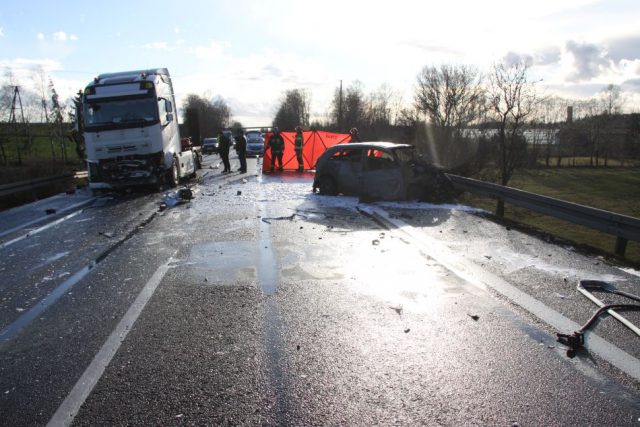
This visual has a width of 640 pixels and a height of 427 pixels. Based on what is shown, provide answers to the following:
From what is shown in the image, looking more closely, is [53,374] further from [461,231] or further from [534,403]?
[461,231]

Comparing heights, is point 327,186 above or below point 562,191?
above

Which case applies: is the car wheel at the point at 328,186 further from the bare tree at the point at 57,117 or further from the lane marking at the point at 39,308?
the bare tree at the point at 57,117

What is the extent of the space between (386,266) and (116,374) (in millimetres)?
3687

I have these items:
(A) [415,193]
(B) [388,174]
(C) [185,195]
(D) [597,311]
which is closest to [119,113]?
(C) [185,195]

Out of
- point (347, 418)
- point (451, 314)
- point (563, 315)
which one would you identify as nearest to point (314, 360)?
point (347, 418)

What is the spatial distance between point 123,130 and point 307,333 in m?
12.5

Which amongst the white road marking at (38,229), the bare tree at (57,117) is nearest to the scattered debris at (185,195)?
the white road marking at (38,229)

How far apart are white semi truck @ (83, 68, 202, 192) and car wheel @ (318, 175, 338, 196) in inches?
212

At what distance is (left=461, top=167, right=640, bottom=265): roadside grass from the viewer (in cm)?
2045

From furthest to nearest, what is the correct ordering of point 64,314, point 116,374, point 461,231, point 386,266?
point 461,231 → point 386,266 → point 64,314 → point 116,374

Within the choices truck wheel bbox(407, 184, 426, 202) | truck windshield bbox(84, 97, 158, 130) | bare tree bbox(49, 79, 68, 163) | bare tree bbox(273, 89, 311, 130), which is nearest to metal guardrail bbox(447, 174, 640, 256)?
truck wheel bbox(407, 184, 426, 202)

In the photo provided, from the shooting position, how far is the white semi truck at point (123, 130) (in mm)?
14352

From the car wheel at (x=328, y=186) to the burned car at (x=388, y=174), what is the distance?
25 cm

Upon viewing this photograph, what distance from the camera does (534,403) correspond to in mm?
2941
